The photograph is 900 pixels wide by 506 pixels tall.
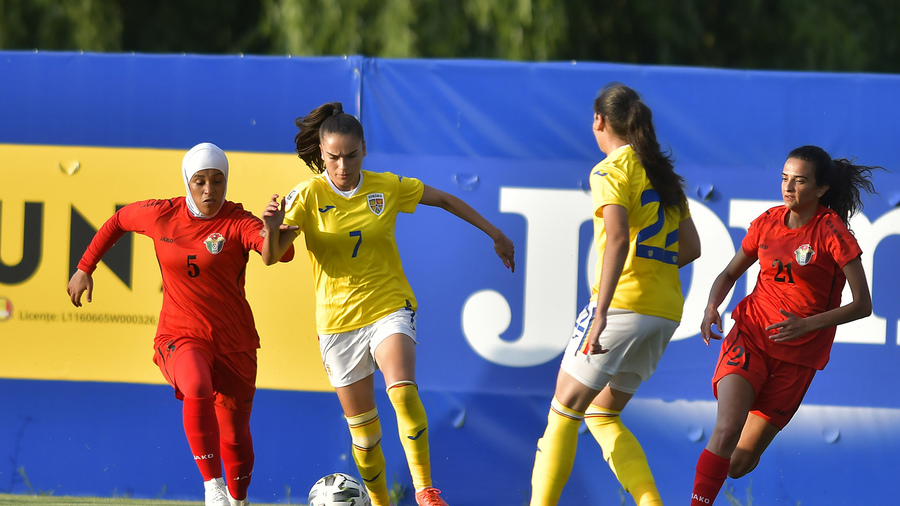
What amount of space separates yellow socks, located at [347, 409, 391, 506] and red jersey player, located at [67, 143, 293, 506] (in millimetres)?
534

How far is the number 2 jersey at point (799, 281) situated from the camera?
3.90m

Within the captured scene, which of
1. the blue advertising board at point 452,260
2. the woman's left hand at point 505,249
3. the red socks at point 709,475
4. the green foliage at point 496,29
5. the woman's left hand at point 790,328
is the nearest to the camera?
the woman's left hand at point 790,328

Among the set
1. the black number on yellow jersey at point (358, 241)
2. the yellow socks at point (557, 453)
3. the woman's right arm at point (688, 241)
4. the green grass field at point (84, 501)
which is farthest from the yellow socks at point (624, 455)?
the green grass field at point (84, 501)

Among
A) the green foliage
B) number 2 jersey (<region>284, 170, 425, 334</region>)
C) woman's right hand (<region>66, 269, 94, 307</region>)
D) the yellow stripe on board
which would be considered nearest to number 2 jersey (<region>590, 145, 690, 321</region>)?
number 2 jersey (<region>284, 170, 425, 334</region>)

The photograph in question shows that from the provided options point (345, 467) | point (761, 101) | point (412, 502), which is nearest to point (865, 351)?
point (761, 101)

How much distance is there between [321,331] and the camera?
4.18 metres

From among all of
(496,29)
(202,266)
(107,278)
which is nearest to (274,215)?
(202,266)

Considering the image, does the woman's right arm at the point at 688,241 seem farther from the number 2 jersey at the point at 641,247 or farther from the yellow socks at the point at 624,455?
the yellow socks at the point at 624,455

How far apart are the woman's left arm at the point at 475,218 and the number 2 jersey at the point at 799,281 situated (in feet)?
3.66

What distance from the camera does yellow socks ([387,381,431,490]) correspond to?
13.1 feet

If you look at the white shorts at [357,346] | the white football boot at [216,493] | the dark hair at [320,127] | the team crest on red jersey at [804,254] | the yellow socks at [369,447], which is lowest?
the white football boot at [216,493]

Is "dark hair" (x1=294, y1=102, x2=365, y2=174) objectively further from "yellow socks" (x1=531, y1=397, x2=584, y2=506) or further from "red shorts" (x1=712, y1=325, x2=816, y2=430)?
"red shorts" (x1=712, y1=325, x2=816, y2=430)

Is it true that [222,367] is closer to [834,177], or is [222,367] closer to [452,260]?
[452,260]

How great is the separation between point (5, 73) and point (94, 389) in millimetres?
1857
